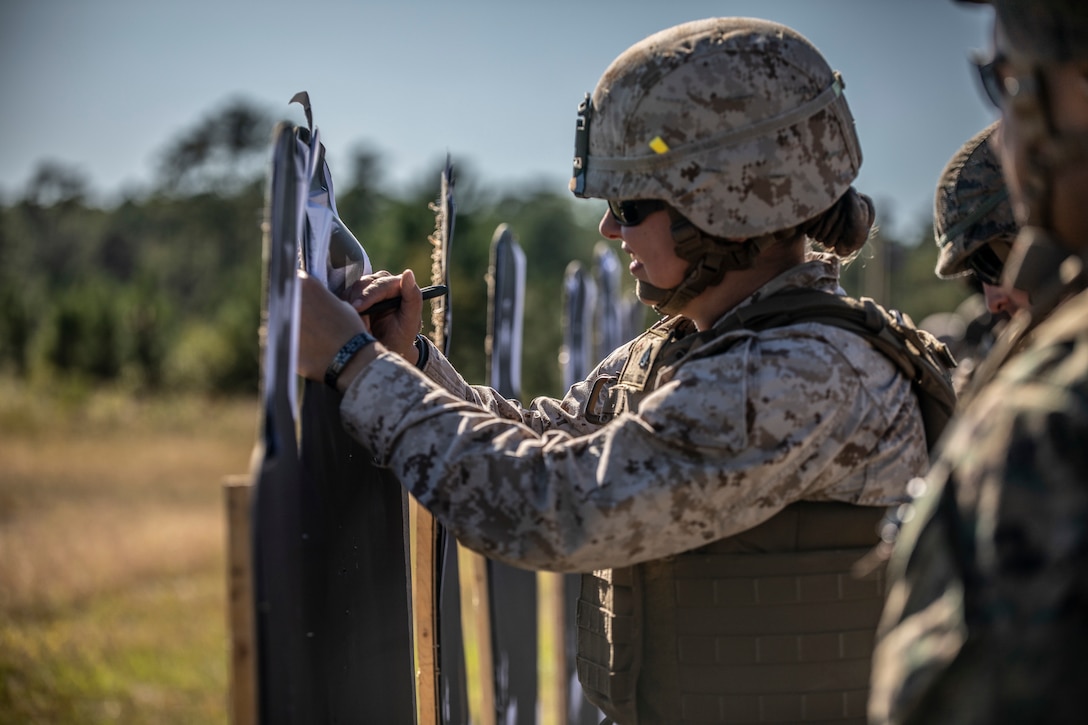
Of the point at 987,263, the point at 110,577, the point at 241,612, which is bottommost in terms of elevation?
the point at 110,577

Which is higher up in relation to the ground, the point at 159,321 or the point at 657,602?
the point at 159,321

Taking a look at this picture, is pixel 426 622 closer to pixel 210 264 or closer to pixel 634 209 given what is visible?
pixel 634 209

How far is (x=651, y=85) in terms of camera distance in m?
2.31

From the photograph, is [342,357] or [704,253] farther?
[704,253]

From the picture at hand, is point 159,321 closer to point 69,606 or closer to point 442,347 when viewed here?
point 69,606

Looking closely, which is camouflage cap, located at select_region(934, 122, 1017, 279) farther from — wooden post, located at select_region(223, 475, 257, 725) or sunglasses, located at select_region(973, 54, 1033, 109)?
wooden post, located at select_region(223, 475, 257, 725)

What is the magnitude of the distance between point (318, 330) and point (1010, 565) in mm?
1379

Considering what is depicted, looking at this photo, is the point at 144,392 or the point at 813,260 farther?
the point at 144,392

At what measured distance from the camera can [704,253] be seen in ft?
7.65

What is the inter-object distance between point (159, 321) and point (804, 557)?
35823 mm

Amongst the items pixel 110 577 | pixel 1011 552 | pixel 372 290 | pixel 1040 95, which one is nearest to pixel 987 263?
pixel 372 290

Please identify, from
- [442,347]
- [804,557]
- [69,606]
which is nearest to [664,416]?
[804,557]

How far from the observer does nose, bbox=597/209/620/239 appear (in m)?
2.46

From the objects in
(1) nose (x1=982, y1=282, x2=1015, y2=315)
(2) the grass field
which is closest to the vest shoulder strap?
(1) nose (x1=982, y1=282, x2=1015, y2=315)
